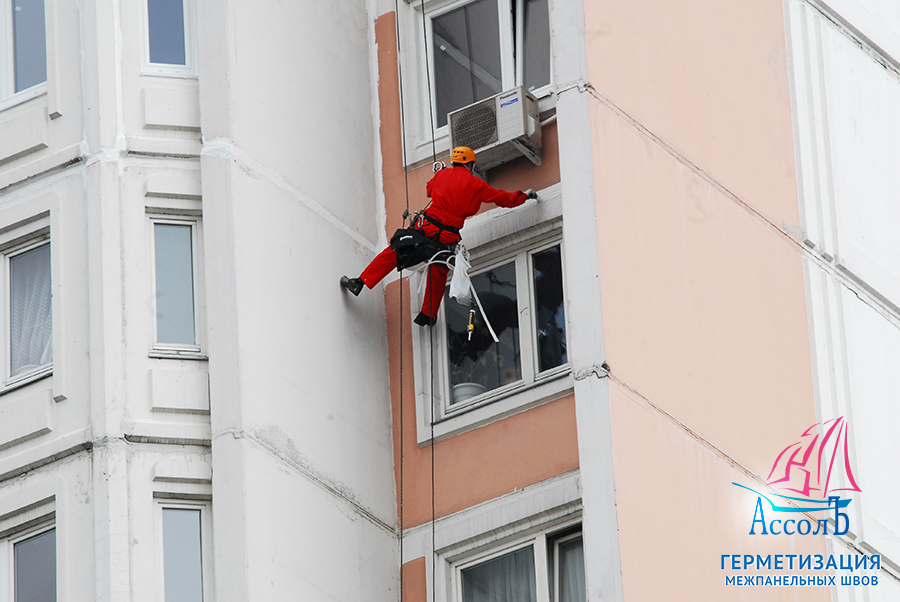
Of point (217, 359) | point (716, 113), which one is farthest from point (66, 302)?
point (716, 113)

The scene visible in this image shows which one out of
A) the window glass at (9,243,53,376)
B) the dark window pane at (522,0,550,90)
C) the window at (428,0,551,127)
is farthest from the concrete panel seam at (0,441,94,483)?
the dark window pane at (522,0,550,90)

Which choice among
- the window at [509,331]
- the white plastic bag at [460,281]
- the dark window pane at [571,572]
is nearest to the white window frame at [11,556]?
the window at [509,331]

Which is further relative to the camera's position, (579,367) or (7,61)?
(7,61)

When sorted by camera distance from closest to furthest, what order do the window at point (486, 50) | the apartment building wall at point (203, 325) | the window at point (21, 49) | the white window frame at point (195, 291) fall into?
the apartment building wall at point (203, 325)
the white window frame at point (195, 291)
the window at point (21, 49)
the window at point (486, 50)

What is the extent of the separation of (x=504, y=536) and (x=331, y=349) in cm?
262

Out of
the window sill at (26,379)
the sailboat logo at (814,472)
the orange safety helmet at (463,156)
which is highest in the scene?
the orange safety helmet at (463,156)

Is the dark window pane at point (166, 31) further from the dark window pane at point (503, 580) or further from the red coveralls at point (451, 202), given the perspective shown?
the dark window pane at point (503, 580)

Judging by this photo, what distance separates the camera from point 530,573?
1853 cm

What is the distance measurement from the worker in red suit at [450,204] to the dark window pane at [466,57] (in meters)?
1.37

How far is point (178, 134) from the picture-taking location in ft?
63.7

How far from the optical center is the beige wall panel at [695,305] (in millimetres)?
17688

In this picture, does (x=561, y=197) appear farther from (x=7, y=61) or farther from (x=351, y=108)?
(x=7, y=61)

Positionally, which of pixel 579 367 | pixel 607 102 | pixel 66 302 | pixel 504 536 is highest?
pixel 607 102

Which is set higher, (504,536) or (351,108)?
(351,108)
